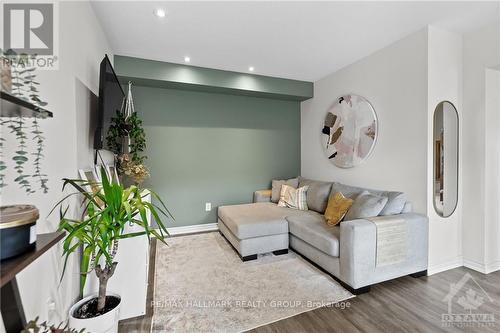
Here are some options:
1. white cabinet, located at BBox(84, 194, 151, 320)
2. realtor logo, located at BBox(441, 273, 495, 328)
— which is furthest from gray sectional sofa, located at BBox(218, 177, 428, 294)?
white cabinet, located at BBox(84, 194, 151, 320)

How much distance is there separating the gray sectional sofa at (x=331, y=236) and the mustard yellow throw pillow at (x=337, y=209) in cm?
9

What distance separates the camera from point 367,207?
2359 mm

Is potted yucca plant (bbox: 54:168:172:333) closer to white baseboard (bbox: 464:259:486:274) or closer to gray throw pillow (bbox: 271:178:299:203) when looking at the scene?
gray throw pillow (bbox: 271:178:299:203)

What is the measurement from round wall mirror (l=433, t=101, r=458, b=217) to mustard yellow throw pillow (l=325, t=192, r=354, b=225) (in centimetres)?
89

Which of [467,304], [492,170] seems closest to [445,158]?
[492,170]

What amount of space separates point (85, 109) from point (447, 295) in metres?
3.57

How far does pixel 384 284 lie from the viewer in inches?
88.0

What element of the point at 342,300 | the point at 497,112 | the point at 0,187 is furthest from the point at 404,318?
the point at 0,187

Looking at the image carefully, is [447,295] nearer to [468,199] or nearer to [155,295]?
[468,199]

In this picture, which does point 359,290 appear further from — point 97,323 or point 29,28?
point 29,28

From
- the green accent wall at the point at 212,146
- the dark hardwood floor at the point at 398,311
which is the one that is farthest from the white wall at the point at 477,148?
the green accent wall at the point at 212,146

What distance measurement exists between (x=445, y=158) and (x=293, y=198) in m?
1.90

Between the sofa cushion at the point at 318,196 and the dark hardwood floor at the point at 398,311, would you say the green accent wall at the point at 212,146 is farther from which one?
the dark hardwood floor at the point at 398,311

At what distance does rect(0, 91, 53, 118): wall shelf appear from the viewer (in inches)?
25.2
